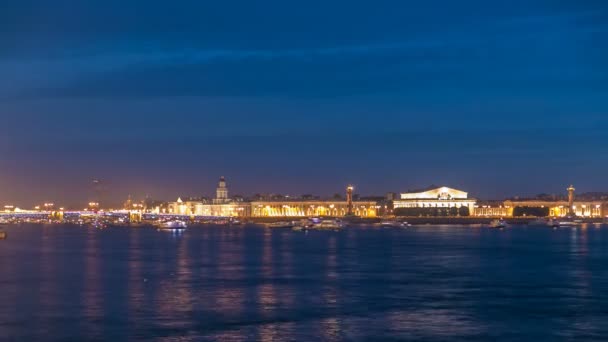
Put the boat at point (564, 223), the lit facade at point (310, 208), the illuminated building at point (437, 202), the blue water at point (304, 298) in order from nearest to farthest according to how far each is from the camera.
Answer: the blue water at point (304, 298) < the boat at point (564, 223) < the illuminated building at point (437, 202) < the lit facade at point (310, 208)

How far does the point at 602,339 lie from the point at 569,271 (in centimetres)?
1865

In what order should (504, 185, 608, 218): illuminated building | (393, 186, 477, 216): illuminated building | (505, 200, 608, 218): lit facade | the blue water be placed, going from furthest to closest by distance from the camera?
1. (505, 200, 608, 218): lit facade
2. (504, 185, 608, 218): illuminated building
3. (393, 186, 477, 216): illuminated building
4. the blue water

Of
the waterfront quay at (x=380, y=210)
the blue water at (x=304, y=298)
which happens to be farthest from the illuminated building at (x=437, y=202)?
the blue water at (x=304, y=298)

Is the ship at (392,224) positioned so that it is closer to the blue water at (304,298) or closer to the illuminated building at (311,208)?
the illuminated building at (311,208)

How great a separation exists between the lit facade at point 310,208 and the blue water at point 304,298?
114915 mm

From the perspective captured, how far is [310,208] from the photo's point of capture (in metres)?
165

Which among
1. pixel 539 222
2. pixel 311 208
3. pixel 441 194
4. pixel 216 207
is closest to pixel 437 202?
pixel 441 194

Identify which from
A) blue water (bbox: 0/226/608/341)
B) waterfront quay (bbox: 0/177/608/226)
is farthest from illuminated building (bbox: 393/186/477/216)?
blue water (bbox: 0/226/608/341)

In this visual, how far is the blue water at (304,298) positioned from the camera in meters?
22.5

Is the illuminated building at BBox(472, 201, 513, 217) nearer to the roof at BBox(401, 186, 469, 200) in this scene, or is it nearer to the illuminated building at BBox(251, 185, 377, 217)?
the roof at BBox(401, 186, 469, 200)

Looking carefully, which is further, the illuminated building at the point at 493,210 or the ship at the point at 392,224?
the illuminated building at the point at 493,210

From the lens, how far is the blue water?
22.5m

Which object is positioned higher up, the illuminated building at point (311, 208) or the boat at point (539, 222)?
the illuminated building at point (311, 208)

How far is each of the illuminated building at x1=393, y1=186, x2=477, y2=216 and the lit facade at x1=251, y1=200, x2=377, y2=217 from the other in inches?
268
